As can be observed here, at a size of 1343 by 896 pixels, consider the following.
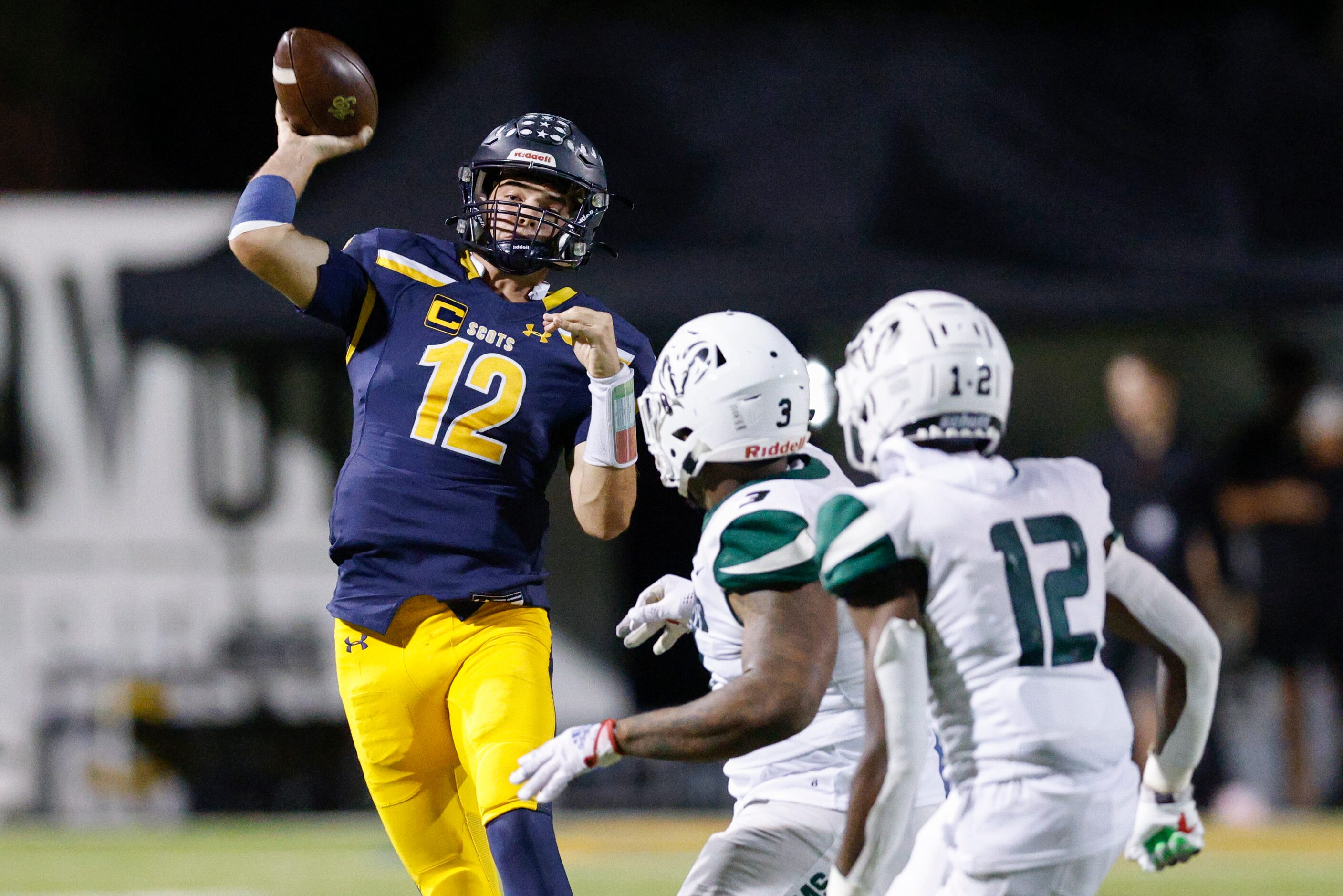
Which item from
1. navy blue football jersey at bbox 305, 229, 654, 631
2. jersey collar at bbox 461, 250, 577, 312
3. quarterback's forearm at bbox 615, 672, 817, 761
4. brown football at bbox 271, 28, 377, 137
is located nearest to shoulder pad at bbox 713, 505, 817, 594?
quarterback's forearm at bbox 615, 672, 817, 761

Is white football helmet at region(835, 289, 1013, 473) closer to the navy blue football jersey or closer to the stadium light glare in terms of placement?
the stadium light glare

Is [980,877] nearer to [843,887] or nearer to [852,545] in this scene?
[843,887]

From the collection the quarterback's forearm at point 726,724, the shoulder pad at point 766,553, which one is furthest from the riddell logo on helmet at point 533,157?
the quarterback's forearm at point 726,724

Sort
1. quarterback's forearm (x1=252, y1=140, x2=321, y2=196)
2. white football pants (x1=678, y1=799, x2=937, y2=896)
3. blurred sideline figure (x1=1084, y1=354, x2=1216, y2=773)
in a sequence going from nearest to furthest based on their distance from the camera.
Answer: white football pants (x1=678, y1=799, x2=937, y2=896) → quarterback's forearm (x1=252, y1=140, x2=321, y2=196) → blurred sideline figure (x1=1084, y1=354, x2=1216, y2=773)

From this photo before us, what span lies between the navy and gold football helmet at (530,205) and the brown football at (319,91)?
0.27 metres

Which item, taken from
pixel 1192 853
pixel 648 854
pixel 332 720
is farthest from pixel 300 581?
pixel 1192 853

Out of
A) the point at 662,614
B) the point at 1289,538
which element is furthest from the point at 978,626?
the point at 1289,538

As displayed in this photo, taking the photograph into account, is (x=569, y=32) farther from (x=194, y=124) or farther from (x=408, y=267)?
(x=408, y=267)

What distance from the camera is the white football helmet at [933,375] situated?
2.58 metres

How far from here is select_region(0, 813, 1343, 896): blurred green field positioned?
618 centimetres

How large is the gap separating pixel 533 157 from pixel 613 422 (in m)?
0.62

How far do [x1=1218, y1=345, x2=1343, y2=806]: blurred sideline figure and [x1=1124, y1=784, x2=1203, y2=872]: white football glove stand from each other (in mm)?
5283

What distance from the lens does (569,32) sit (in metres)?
8.55

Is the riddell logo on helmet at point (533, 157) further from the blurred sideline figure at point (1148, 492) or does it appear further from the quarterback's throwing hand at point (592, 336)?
the blurred sideline figure at point (1148, 492)
